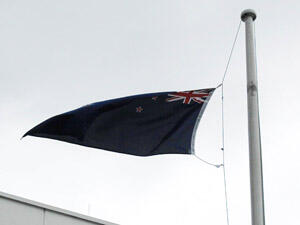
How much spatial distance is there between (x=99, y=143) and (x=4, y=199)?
204 centimetres

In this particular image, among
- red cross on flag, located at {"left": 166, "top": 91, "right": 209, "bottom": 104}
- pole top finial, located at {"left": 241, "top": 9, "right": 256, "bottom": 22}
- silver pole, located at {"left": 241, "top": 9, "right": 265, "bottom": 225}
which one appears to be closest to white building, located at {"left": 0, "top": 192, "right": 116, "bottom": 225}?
red cross on flag, located at {"left": 166, "top": 91, "right": 209, "bottom": 104}

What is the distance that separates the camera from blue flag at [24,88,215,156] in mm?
9938

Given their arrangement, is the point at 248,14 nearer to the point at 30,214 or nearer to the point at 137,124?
the point at 137,124

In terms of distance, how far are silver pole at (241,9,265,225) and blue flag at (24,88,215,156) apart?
39.1 inches

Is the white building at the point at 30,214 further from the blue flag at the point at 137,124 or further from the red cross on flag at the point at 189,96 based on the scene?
the red cross on flag at the point at 189,96

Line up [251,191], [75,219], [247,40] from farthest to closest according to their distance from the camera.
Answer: [75,219], [247,40], [251,191]

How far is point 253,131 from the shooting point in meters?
8.59

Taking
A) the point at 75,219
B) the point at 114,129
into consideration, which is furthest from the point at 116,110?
the point at 75,219

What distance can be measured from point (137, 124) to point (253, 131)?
2211 mm

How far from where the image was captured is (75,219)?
36.8ft

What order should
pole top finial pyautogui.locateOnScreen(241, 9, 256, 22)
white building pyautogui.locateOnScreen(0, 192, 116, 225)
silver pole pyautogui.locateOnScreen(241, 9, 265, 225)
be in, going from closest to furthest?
silver pole pyautogui.locateOnScreen(241, 9, 265, 225) → pole top finial pyautogui.locateOnScreen(241, 9, 256, 22) → white building pyautogui.locateOnScreen(0, 192, 116, 225)

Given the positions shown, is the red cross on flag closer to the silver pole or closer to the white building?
the silver pole

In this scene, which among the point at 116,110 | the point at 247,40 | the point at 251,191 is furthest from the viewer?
the point at 116,110

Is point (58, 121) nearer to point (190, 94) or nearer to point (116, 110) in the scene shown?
point (116, 110)
